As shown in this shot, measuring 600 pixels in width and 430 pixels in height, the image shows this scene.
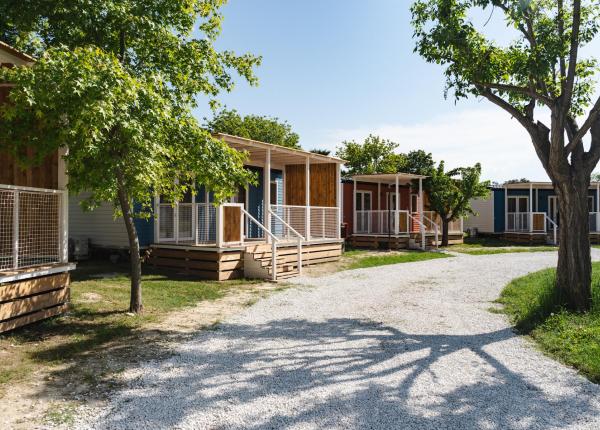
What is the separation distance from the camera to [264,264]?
1255 centimetres

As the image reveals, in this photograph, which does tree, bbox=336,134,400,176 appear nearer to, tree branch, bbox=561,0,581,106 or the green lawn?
the green lawn

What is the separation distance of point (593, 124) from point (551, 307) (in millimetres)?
3078

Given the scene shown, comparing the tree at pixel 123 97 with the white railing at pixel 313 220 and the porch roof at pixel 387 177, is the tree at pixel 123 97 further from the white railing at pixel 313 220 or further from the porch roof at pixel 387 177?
the porch roof at pixel 387 177

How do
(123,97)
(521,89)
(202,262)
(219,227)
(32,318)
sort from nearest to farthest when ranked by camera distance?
(123,97), (32,318), (521,89), (219,227), (202,262)

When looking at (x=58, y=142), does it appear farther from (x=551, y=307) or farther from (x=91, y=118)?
(x=551, y=307)

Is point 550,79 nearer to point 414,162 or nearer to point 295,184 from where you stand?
point 295,184

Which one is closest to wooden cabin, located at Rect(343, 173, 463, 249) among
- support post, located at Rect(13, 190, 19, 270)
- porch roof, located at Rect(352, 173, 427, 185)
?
porch roof, located at Rect(352, 173, 427, 185)

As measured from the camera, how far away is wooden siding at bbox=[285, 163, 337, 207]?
17.5m

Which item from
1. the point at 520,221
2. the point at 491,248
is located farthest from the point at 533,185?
the point at 491,248

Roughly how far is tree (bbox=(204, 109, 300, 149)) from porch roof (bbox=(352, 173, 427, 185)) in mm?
22000

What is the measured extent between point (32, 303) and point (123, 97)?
3.18 meters

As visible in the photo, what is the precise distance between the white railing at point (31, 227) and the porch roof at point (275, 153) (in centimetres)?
479

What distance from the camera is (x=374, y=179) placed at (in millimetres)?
23047

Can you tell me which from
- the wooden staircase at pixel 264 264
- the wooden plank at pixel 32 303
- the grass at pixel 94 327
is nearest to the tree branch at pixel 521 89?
the grass at pixel 94 327
